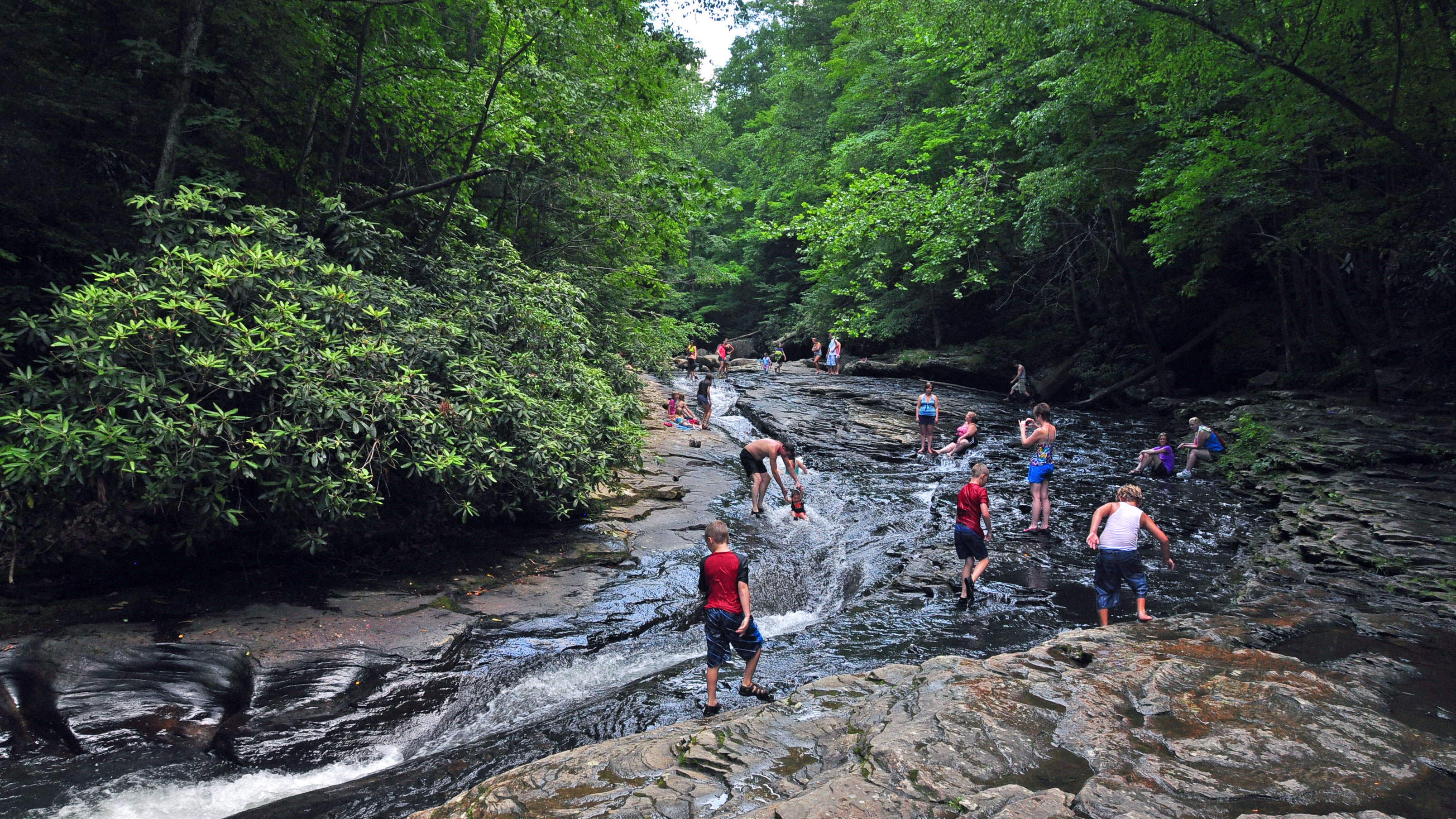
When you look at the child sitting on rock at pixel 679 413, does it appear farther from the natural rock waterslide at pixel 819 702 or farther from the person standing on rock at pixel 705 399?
the natural rock waterslide at pixel 819 702

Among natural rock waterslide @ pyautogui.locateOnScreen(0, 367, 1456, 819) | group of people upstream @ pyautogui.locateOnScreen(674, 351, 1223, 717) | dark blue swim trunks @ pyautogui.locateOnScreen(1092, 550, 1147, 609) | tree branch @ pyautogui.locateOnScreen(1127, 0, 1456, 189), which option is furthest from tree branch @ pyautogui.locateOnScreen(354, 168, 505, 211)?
tree branch @ pyautogui.locateOnScreen(1127, 0, 1456, 189)

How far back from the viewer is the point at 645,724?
558cm

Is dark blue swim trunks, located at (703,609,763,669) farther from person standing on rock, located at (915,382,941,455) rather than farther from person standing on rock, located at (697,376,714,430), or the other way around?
person standing on rock, located at (697,376,714,430)

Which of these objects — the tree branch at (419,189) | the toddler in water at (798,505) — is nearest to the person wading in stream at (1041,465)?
the toddler in water at (798,505)

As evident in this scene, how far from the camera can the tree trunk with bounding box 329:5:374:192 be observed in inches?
339

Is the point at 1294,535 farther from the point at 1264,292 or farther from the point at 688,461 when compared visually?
the point at 1264,292

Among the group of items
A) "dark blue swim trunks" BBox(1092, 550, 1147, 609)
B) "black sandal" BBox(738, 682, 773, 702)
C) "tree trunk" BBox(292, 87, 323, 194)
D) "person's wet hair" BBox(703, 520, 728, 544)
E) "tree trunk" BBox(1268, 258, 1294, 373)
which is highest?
"tree trunk" BBox(292, 87, 323, 194)

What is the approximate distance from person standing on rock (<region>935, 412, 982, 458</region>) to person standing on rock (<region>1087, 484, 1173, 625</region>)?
5.42m

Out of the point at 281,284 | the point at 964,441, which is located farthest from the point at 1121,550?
the point at 281,284

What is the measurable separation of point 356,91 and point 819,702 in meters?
9.25

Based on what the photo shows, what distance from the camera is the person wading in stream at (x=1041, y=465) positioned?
9.91 metres

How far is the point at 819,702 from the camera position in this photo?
5051 mm

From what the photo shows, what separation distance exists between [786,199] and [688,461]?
70.8 feet

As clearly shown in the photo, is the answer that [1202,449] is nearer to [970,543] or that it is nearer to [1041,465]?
[1041,465]
